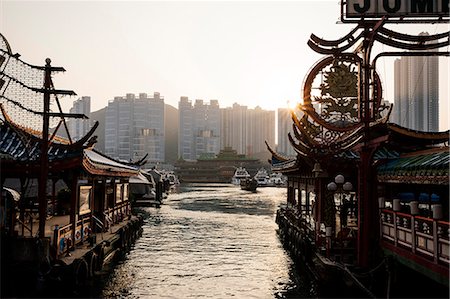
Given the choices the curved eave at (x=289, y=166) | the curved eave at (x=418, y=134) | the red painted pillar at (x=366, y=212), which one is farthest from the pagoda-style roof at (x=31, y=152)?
the curved eave at (x=418, y=134)

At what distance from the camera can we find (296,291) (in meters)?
17.5

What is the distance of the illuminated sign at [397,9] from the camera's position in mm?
17297

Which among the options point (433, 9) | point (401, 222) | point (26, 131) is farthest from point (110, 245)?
point (433, 9)

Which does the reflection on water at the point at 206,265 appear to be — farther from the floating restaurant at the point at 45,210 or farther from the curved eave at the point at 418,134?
the curved eave at the point at 418,134

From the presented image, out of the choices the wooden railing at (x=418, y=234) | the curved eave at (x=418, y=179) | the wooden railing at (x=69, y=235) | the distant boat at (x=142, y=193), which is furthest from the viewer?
the distant boat at (x=142, y=193)

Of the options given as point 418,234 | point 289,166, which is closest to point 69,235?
point 418,234

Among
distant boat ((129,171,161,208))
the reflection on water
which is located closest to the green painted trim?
the reflection on water

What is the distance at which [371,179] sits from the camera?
15578mm

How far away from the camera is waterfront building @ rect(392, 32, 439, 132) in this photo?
93.2 ft

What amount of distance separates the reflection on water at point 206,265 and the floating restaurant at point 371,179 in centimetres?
169

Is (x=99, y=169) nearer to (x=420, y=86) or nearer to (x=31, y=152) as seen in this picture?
(x=31, y=152)

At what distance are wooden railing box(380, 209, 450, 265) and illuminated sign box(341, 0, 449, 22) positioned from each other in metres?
7.00

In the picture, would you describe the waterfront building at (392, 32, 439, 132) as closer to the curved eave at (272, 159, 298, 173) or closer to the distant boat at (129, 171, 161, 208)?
the curved eave at (272, 159, 298, 173)

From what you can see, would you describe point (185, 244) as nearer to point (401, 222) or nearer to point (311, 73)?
point (311, 73)
